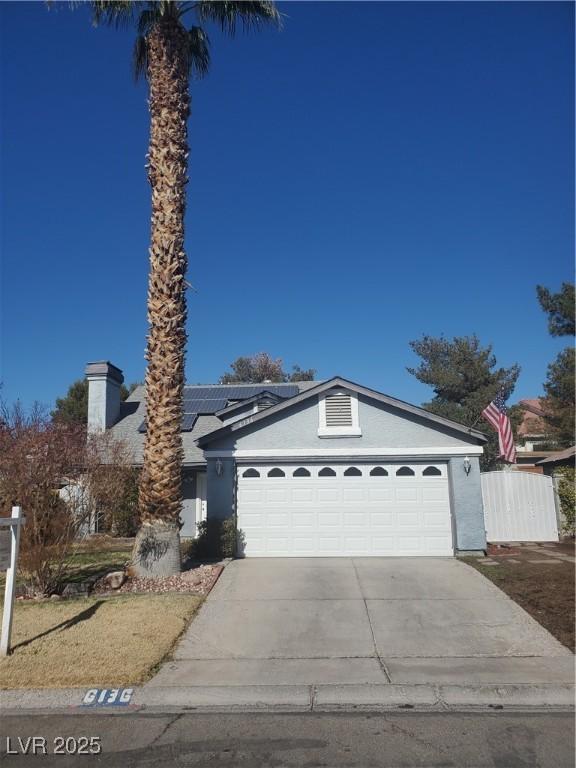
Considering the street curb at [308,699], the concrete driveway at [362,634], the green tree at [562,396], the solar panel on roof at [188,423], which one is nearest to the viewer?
the street curb at [308,699]

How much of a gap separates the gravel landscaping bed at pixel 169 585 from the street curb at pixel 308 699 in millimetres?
4146

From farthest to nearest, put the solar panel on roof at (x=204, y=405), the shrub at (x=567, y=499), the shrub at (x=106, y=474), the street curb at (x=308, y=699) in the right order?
the solar panel on roof at (x=204, y=405), the shrub at (x=567, y=499), the shrub at (x=106, y=474), the street curb at (x=308, y=699)

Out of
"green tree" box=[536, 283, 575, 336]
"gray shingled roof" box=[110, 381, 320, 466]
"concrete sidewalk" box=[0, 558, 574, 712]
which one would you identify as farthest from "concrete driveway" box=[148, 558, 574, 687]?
"green tree" box=[536, 283, 575, 336]

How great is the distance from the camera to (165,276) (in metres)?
11.3

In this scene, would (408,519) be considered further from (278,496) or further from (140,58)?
(140,58)

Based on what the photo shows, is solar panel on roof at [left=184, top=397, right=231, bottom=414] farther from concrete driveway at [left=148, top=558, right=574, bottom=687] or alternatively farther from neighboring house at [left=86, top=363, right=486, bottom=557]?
concrete driveway at [left=148, top=558, right=574, bottom=687]

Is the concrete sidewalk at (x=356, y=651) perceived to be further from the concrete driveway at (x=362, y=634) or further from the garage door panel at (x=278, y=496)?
the garage door panel at (x=278, y=496)

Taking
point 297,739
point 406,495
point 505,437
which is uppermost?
point 505,437

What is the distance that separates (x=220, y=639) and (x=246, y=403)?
1011cm

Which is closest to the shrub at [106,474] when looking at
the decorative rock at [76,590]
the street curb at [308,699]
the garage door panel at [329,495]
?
the decorative rock at [76,590]

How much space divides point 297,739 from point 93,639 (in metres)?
3.77

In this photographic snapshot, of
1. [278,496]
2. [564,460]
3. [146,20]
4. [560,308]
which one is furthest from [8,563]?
[560,308]

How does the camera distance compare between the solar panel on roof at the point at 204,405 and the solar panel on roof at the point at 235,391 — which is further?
the solar panel on roof at the point at 235,391

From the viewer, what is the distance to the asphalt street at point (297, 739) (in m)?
4.60
